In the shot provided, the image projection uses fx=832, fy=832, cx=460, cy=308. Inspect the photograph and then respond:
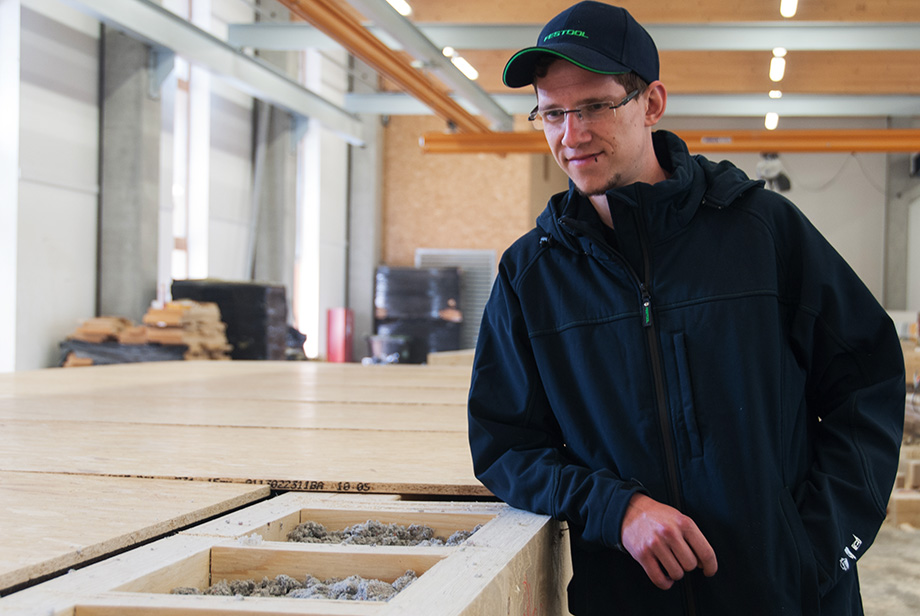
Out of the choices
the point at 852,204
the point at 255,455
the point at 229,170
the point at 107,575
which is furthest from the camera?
the point at 852,204

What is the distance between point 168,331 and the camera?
809 cm

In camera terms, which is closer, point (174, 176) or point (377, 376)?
point (377, 376)

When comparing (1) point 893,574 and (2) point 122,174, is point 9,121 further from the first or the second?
(1) point 893,574

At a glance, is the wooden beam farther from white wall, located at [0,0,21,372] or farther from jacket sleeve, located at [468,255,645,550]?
jacket sleeve, located at [468,255,645,550]

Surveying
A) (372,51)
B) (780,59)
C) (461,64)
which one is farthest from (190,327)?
(780,59)

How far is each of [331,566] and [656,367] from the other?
0.70 metres

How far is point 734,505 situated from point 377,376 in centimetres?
426

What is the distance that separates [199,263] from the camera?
10.6m

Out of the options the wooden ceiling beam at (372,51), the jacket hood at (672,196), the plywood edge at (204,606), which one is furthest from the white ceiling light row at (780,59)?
the plywood edge at (204,606)

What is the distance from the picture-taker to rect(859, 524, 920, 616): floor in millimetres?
4121

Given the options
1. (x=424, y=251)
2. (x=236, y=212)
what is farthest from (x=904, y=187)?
(x=236, y=212)

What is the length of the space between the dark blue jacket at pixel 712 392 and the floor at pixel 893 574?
2.86m

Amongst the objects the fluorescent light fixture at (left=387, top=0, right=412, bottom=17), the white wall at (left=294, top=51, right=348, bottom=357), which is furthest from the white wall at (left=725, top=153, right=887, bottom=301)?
the fluorescent light fixture at (left=387, top=0, right=412, bottom=17)

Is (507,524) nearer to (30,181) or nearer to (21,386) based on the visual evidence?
(21,386)
